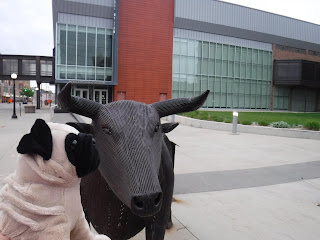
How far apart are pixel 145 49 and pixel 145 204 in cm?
3034

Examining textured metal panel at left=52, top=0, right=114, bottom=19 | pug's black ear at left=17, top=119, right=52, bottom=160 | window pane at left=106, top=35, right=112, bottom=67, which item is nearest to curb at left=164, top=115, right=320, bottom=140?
pug's black ear at left=17, top=119, right=52, bottom=160

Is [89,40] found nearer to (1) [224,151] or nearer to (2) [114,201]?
(1) [224,151]

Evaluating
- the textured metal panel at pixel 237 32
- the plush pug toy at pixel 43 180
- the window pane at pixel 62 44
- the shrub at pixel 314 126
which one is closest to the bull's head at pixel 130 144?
the plush pug toy at pixel 43 180

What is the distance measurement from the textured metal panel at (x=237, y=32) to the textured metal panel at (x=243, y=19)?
0.26 meters

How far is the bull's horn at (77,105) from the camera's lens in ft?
5.94

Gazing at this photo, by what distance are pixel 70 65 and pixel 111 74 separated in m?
4.33

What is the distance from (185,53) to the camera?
108 feet

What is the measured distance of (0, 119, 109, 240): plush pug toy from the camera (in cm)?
112

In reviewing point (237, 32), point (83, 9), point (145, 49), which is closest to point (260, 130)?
point (145, 49)

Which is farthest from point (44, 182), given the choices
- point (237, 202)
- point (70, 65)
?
point (70, 65)

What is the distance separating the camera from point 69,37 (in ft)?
92.1

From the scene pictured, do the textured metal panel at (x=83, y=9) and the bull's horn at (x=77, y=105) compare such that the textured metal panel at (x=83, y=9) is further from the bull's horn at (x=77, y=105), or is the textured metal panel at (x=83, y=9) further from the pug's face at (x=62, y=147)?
the pug's face at (x=62, y=147)

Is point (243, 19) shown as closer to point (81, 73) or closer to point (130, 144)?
point (81, 73)

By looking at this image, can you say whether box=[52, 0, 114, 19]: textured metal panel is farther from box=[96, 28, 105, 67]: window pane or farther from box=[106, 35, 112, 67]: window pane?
box=[106, 35, 112, 67]: window pane
